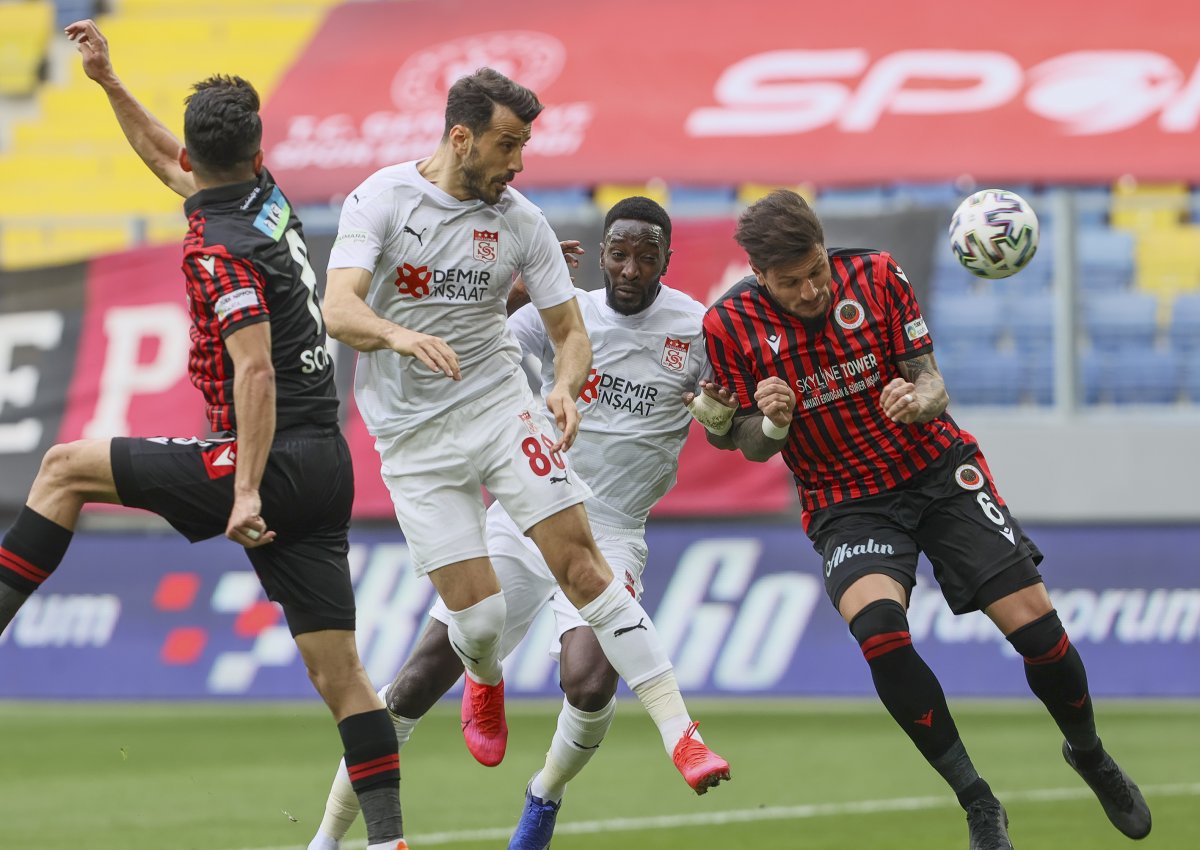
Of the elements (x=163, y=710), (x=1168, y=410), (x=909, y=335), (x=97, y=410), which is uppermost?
(x=909, y=335)

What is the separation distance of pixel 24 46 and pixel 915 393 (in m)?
18.6

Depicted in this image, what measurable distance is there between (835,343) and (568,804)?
125 inches

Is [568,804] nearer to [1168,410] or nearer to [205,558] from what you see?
[205,558]

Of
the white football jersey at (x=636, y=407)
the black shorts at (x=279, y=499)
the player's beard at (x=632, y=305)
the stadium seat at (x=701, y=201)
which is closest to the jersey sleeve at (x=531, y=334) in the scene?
the white football jersey at (x=636, y=407)

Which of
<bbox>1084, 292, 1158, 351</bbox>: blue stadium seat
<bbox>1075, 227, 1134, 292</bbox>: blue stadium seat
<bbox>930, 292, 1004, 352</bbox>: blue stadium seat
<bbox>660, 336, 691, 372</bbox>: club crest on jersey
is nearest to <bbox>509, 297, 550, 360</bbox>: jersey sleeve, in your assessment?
<bbox>660, 336, 691, 372</bbox>: club crest on jersey

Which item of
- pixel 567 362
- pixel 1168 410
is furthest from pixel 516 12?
pixel 567 362

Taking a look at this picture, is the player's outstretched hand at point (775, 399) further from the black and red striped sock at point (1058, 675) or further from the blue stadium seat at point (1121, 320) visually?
the blue stadium seat at point (1121, 320)

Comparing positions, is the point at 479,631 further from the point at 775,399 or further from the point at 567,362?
the point at 775,399

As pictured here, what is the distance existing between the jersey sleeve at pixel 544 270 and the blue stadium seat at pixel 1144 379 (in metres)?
7.81

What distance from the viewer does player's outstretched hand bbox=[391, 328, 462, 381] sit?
19.3 ft

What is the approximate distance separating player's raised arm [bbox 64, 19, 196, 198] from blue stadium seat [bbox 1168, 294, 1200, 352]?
922 centimetres

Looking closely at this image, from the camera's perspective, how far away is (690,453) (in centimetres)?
1283

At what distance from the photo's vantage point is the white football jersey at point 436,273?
6477 mm

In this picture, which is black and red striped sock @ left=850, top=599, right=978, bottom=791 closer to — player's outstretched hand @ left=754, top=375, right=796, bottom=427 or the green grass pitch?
player's outstretched hand @ left=754, top=375, right=796, bottom=427
